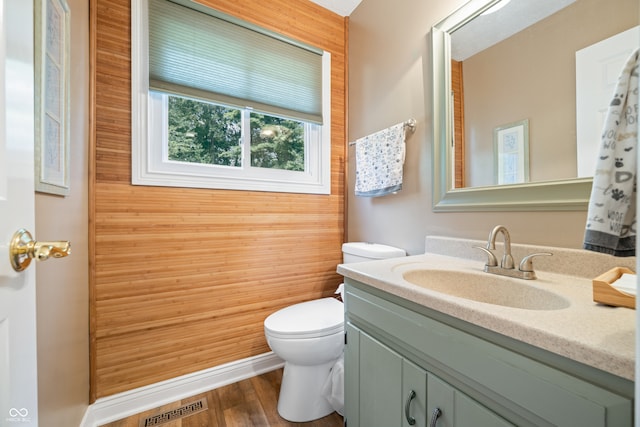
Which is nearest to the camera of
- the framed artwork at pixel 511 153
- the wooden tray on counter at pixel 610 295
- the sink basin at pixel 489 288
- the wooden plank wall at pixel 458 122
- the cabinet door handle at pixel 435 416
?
the wooden tray on counter at pixel 610 295

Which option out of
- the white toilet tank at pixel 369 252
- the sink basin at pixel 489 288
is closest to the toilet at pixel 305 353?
the white toilet tank at pixel 369 252

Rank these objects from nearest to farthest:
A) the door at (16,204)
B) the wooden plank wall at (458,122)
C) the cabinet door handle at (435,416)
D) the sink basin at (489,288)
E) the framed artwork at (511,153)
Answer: the door at (16,204) < the cabinet door handle at (435,416) < the sink basin at (489,288) < the framed artwork at (511,153) < the wooden plank wall at (458,122)

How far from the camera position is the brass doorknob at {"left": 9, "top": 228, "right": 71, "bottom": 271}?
44 cm

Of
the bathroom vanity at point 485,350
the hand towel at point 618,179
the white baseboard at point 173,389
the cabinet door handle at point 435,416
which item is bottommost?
the white baseboard at point 173,389

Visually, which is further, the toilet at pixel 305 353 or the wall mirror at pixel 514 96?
the toilet at pixel 305 353

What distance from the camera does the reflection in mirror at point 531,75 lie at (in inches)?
32.6

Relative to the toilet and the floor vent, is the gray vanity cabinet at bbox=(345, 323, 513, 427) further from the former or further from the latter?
the floor vent

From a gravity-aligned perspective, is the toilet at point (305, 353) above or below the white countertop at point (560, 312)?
below

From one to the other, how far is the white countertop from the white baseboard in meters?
1.10

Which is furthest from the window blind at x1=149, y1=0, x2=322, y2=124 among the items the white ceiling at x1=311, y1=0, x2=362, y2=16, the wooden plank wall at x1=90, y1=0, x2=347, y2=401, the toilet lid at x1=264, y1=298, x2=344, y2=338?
the toilet lid at x1=264, y1=298, x2=344, y2=338

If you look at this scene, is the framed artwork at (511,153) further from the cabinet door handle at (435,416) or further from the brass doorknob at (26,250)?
the brass doorknob at (26,250)

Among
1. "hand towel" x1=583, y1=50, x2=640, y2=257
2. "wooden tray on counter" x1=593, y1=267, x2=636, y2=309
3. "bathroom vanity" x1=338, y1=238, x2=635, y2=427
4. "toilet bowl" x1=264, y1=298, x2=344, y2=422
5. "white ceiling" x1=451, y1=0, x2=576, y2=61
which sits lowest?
"toilet bowl" x1=264, y1=298, x2=344, y2=422

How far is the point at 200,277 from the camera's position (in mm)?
1487

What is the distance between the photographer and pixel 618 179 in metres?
0.49
